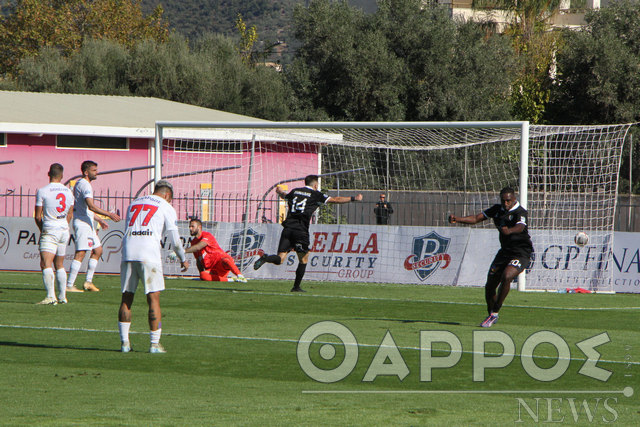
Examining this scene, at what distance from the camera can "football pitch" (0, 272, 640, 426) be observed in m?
6.89

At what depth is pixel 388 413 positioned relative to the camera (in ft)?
22.5

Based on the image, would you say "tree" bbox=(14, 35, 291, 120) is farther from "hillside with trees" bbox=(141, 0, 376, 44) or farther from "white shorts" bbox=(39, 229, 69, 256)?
"hillside with trees" bbox=(141, 0, 376, 44)

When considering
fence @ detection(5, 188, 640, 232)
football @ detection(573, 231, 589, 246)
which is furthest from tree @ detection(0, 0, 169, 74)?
football @ detection(573, 231, 589, 246)

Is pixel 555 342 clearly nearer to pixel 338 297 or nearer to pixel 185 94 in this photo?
pixel 338 297

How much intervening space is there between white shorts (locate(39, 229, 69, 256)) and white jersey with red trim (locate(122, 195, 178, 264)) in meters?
4.75

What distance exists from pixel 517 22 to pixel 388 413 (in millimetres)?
49949

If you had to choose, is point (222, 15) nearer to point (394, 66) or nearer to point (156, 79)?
point (156, 79)

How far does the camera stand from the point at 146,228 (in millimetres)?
9406

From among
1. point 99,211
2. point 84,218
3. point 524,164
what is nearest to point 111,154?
point 84,218

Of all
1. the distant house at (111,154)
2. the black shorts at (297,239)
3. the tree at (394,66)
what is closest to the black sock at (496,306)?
the black shorts at (297,239)

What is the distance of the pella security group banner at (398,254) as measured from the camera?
62.1 feet

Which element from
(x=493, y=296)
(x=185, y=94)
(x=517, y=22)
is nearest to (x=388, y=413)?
(x=493, y=296)

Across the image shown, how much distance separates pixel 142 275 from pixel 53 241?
498 centimetres

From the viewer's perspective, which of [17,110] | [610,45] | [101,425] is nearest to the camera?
[101,425]
